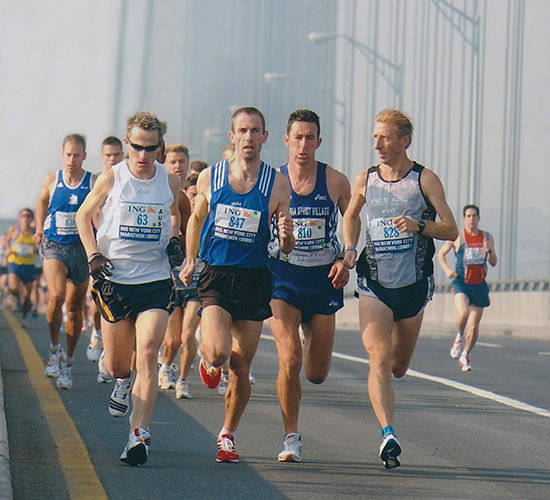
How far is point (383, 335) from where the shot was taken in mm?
6984

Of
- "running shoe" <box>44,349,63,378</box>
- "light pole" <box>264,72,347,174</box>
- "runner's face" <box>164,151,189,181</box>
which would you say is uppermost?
"light pole" <box>264,72,347,174</box>

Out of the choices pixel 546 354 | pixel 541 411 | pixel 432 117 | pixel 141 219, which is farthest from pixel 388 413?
pixel 432 117

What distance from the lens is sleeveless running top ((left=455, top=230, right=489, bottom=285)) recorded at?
1506 centimetres

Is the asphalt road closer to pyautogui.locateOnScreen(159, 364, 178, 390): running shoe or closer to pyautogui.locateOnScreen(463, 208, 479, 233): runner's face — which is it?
pyautogui.locateOnScreen(159, 364, 178, 390): running shoe

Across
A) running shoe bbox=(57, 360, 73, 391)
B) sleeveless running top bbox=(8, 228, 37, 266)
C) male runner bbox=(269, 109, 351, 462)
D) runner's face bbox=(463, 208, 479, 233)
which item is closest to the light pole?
sleeveless running top bbox=(8, 228, 37, 266)

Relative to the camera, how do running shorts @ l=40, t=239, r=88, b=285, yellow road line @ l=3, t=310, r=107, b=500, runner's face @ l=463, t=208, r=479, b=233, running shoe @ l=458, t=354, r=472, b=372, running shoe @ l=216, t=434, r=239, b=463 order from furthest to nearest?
1. runner's face @ l=463, t=208, r=479, b=233
2. running shoe @ l=458, t=354, r=472, b=372
3. running shorts @ l=40, t=239, r=88, b=285
4. running shoe @ l=216, t=434, r=239, b=463
5. yellow road line @ l=3, t=310, r=107, b=500

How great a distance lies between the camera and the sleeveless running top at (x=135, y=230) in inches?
272

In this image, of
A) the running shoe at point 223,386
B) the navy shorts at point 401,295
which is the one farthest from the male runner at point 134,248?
the running shoe at point 223,386

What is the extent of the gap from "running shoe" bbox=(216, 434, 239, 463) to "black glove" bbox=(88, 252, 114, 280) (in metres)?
1.14

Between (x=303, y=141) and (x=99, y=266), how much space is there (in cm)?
150

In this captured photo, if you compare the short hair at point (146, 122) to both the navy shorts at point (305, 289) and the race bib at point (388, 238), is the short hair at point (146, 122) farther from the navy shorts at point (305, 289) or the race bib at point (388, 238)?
the race bib at point (388, 238)

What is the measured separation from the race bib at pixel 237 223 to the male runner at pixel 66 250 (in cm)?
397

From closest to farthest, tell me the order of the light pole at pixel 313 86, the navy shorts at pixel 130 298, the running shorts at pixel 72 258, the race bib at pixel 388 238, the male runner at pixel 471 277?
the navy shorts at pixel 130 298 → the race bib at pixel 388 238 → the running shorts at pixel 72 258 → the male runner at pixel 471 277 → the light pole at pixel 313 86

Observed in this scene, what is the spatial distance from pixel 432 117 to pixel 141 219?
44.9 meters
